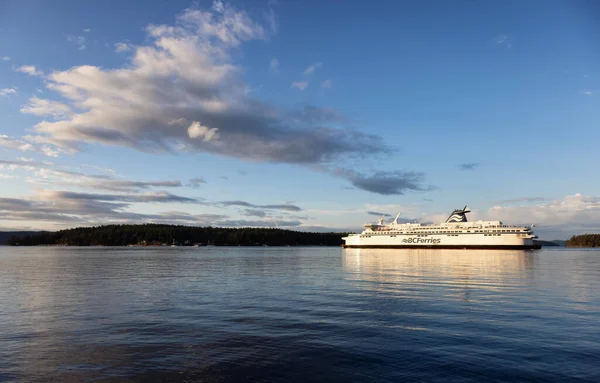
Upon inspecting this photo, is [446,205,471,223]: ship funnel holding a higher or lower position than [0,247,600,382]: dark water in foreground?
higher

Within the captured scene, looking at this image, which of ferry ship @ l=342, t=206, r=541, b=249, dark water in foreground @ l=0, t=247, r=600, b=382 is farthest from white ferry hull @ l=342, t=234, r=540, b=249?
dark water in foreground @ l=0, t=247, r=600, b=382

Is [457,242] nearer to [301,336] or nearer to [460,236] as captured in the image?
[460,236]

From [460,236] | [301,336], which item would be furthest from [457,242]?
[301,336]

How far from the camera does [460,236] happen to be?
174m

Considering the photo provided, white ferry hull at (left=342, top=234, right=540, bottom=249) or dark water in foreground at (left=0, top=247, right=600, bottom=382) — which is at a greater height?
white ferry hull at (left=342, top=234, right=540, bottom=249)

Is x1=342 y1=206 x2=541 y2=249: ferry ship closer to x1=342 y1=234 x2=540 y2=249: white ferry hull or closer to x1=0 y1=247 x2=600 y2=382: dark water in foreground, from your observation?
x1=342 y1=234 x2=540 y2=249: white ferry hull

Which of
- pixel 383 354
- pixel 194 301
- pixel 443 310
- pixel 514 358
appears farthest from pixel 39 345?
pixel 443 310

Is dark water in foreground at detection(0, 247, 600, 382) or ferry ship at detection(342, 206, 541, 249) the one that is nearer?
dark water in foreground at detection(0, 247, 600, 382)

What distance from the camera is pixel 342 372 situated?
16.1m

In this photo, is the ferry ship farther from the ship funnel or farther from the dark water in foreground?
the dark water in foreground

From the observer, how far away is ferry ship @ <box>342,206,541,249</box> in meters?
165

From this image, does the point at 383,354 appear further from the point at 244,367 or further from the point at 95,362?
the point at 95,362

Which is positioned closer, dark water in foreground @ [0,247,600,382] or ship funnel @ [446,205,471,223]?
dark water in foreground @ [0,247,600,382]

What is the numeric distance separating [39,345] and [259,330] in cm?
1119
